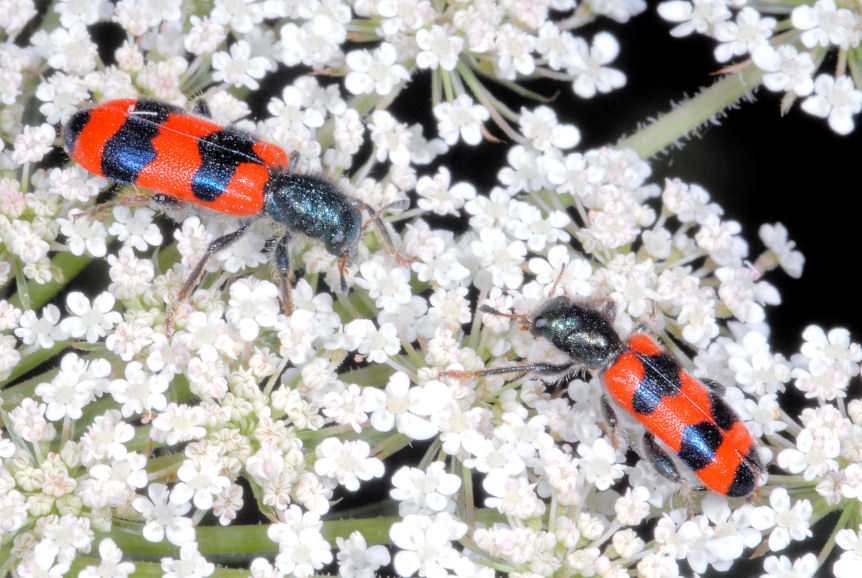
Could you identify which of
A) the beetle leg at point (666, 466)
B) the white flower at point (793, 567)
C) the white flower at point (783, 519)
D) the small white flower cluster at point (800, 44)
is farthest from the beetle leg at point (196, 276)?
the small white flower cluster at point (800, 44)

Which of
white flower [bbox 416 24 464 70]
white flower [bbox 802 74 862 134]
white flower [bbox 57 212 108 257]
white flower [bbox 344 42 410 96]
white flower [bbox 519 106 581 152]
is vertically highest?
white flower [bbox 802 74 862 134]

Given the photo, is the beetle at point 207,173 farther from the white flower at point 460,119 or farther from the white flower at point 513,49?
the white flower at point 513,49

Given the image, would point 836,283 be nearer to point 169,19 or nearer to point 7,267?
point 169,19

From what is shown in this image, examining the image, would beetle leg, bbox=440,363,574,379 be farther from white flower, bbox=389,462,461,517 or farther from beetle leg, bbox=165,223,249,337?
beetle leg, bbox=165,223,249,337

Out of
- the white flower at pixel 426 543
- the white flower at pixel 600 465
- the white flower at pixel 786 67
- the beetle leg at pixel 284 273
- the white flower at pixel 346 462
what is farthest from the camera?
the white flower at pixel 786 67

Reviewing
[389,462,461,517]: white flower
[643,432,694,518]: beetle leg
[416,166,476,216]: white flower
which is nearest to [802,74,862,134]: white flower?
[416,166,476,216]: white flower

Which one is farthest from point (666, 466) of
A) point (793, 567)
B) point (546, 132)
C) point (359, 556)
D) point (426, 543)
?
point (546, 132)
